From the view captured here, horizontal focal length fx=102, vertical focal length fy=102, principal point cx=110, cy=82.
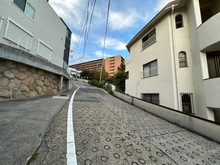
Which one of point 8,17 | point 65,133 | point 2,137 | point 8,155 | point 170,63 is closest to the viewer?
point 8,155

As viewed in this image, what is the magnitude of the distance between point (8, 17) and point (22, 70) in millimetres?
3519

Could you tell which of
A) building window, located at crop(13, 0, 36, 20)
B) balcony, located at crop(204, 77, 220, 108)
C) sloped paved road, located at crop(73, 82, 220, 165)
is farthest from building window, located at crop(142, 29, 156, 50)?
building window, located at crop(13, 0, 36, 20)

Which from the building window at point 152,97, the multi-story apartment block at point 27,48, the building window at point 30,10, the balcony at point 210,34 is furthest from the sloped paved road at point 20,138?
the building window at point 30,10

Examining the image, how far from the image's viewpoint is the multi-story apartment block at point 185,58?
522cm

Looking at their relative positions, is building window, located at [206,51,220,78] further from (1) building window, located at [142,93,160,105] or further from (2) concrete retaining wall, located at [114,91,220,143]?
(2) concrete retaining wall, located at [114,91,220,143]

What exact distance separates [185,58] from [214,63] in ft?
4.75

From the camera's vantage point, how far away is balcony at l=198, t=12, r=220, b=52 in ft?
16.0

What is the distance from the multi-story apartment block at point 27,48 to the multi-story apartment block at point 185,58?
8.25 meters

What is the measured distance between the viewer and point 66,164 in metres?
1.54

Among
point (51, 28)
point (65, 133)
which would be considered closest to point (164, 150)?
point (65, 133)

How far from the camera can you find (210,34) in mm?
5121

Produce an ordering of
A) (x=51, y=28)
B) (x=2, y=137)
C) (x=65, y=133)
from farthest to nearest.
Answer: (x=51, y=28) → (x=65, y=133) → (x=2, y=137)

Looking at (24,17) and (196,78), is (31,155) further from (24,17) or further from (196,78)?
(24,17)

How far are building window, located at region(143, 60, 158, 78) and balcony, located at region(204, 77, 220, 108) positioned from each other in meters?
3.37
